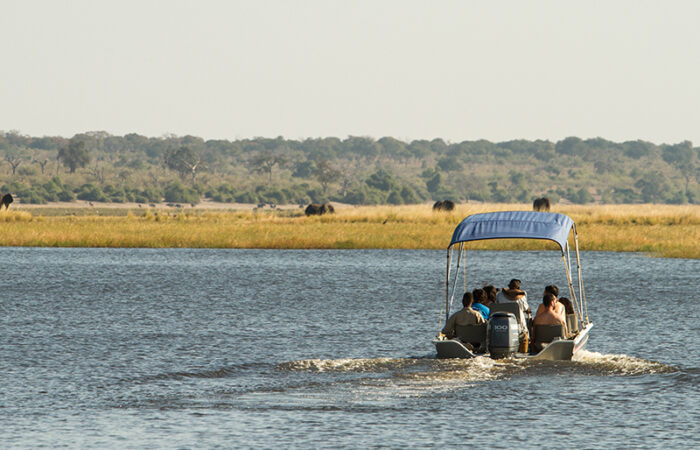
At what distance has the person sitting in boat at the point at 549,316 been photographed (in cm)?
2261

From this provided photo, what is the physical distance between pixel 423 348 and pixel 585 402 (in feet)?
23.1

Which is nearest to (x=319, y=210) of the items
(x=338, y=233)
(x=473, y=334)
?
(x=338, y=233)

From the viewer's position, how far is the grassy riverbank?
64188mm

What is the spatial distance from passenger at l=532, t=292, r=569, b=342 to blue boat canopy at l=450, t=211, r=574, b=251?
5.29 ft

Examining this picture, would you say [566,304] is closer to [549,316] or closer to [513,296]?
[513,296]

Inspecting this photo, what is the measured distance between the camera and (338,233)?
6850 centimetres

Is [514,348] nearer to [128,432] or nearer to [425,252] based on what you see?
[128,432]

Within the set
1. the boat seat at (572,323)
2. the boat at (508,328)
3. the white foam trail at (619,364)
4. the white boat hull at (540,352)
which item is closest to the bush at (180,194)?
the boat at (508,328)

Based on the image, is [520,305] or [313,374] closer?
[313,374]

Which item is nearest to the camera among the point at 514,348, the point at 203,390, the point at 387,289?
the point at 203,390

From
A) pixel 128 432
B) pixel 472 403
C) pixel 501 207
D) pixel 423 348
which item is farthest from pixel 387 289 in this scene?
pixel 501 207

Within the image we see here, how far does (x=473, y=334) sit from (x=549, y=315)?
170cm

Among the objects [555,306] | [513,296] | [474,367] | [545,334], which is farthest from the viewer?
[513,296]

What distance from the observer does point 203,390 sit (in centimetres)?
1975
